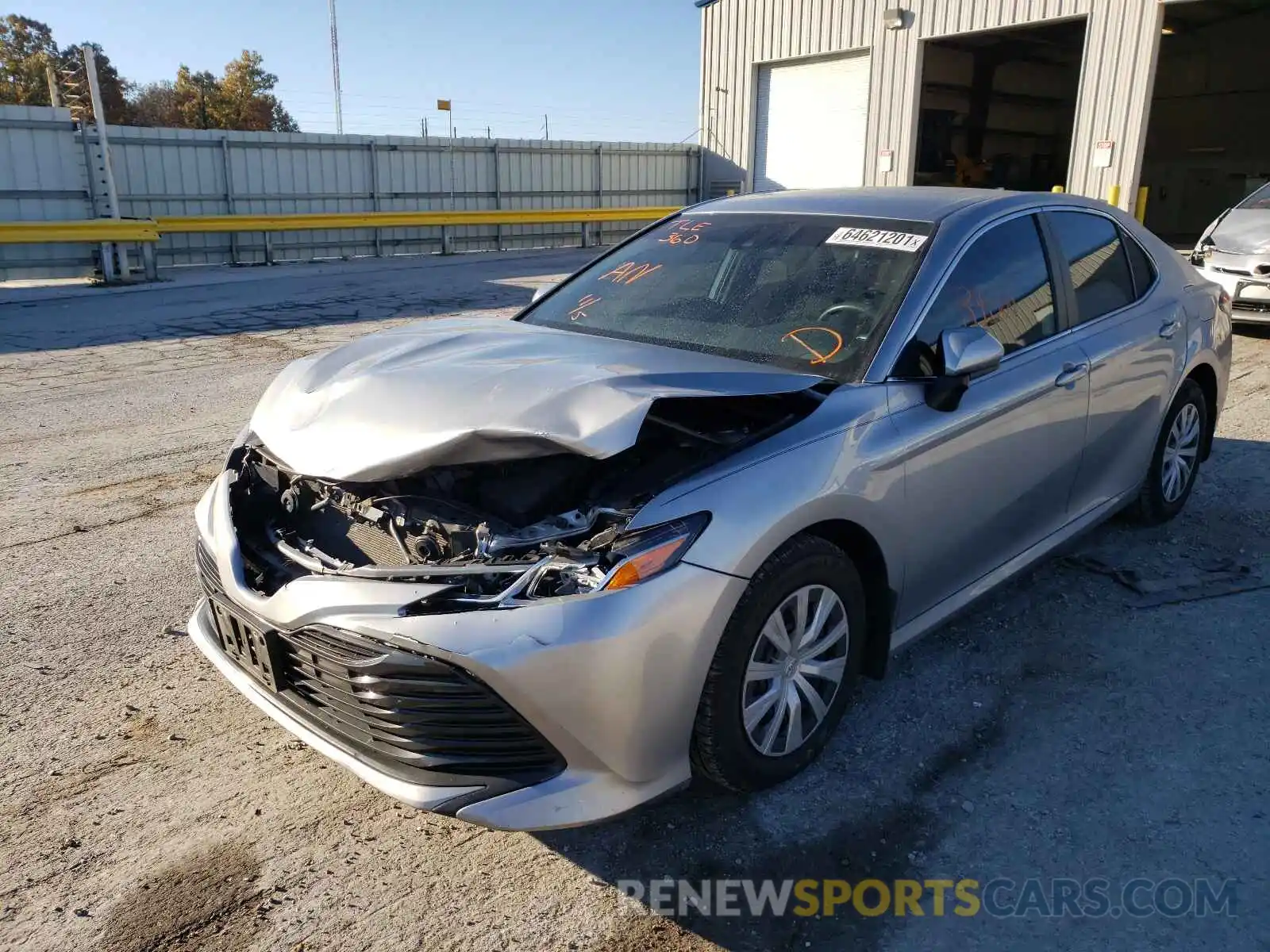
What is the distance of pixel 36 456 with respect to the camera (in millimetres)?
5945

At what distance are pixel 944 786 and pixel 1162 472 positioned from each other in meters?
2.56

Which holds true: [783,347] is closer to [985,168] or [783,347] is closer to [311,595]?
[311,595]

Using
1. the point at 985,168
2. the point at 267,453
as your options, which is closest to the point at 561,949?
the point at 267,453

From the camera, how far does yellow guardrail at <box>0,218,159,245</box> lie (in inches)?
523

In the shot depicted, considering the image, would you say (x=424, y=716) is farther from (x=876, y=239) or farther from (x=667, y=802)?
(x=876, y=239)

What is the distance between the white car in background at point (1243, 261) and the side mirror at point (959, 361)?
25.2ft

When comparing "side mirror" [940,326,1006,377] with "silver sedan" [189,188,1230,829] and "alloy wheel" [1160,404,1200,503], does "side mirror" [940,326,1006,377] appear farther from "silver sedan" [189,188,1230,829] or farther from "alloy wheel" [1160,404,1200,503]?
"alloy wheel" [1160,404,1200,503]

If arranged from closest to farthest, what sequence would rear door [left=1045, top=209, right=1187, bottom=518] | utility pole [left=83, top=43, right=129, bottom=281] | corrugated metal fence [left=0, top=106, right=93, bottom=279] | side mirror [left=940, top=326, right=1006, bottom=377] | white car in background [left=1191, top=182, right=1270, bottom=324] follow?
1. side mirror [left=940, top=326, right=1006, bottom=377]
2. rear door [left=1045, top=209, right=1187, bottom=518]
3. white car in background [left=1191, top=182, right=1270, bottom=324]
4. utility pole [left=83, top=43, right=129, bottom=281]
5. corrugated metal fence [left=0, top=106, right=93, bottom=279]

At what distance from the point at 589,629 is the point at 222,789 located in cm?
136

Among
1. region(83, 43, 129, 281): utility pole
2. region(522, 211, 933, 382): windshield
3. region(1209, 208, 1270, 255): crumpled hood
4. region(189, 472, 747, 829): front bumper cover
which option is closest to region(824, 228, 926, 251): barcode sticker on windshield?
region(522, 211, 933, 382): windshield

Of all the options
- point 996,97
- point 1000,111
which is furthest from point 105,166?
point 1000,111

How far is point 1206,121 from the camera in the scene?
2648 cm

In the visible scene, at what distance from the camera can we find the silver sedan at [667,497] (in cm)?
230

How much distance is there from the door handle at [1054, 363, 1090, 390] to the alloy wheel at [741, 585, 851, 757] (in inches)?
57.0
